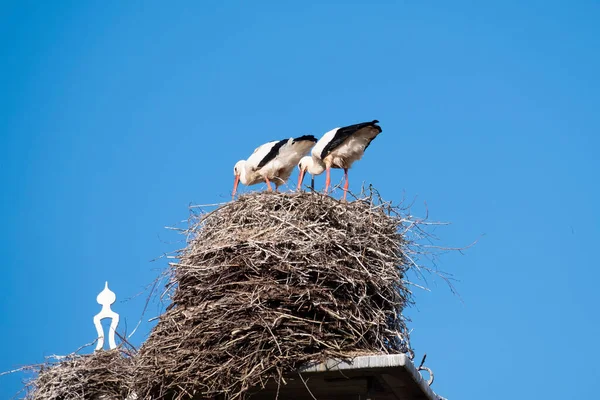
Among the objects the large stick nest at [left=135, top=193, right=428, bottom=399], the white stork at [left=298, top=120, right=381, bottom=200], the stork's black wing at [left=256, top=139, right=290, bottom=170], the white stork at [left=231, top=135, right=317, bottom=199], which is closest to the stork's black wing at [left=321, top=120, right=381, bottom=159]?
the white stork at [left=298, top=120, right=381, bottom=200]

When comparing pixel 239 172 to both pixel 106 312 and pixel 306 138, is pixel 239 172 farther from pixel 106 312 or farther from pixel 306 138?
pixel 106 312

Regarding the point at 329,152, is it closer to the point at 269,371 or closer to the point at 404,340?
the point at 404,340

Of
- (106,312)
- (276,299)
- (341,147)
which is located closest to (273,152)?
(341,147)

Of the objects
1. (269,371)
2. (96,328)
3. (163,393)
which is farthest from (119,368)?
(269,371)

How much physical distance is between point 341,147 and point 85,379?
11.1 ft

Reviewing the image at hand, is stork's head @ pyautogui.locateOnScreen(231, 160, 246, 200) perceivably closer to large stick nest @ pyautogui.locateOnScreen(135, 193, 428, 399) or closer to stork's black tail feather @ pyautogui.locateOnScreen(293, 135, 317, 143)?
stork's black tail feather @ pyautogui.locateOnScreen(293, 135, 317, 143)

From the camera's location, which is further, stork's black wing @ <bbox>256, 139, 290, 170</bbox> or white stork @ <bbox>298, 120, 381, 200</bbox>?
stork's black wing @ <bbox>256, 139, 290, 170</bbox>

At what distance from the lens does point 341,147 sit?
926cm

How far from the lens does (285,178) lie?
32.1ft

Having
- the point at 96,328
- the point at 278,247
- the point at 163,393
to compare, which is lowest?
the point at 163,393

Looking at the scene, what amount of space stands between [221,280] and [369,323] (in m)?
1.11

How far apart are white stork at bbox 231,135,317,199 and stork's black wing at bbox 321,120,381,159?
10.7 inches

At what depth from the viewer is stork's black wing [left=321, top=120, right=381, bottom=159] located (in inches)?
357

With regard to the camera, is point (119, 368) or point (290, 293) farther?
point (119, 368)
